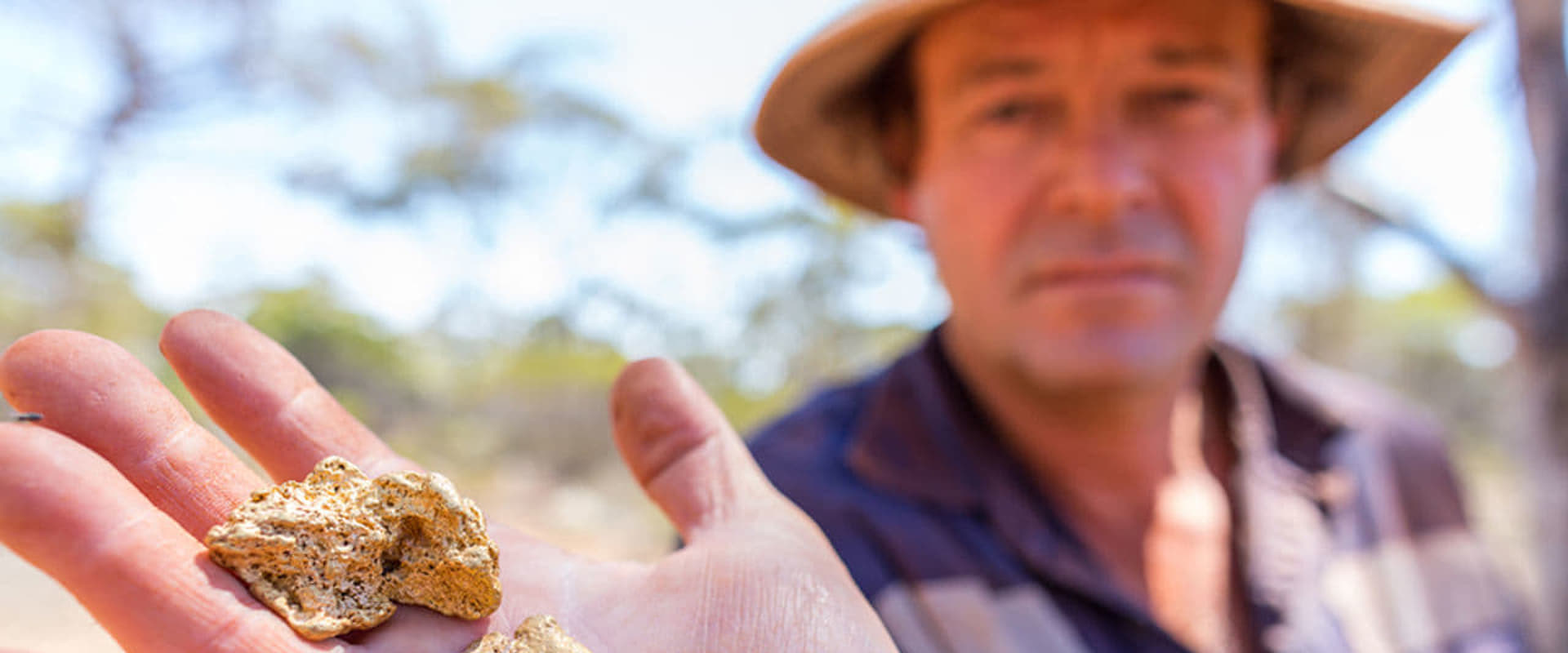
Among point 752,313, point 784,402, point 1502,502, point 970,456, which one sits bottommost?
point 1502,502

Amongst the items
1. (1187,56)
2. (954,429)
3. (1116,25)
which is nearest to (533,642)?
(954,429)

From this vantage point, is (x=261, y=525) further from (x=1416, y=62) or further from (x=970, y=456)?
(x=1416, y=62)

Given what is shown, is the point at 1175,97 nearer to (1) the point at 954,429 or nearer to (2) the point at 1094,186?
(2) the point at 1094,186

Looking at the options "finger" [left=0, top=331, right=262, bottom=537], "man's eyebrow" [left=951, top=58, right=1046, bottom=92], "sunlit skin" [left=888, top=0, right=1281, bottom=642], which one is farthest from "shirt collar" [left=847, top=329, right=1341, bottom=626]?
"finger" [left=0, top=331, right=262, bottom=537]

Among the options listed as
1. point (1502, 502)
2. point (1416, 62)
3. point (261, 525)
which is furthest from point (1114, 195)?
point (1502, 502)

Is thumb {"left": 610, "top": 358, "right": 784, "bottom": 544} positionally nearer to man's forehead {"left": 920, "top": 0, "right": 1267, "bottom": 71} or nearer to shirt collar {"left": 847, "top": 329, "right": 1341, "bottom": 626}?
shirt collar {"left": 847, "top": 329, "right": 1341, "bottom": 626}

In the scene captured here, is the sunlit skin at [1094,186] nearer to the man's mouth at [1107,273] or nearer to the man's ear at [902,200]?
the man's mouth at [1107,273]
